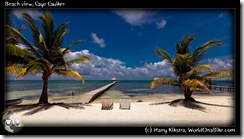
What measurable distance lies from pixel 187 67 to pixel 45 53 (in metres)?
6.78

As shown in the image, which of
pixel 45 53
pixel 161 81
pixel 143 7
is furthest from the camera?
pixel 161 81

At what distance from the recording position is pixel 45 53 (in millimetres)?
8242

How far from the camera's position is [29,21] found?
287 inches

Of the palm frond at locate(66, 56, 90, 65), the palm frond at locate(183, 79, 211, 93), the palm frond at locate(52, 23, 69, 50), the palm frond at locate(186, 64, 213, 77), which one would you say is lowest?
the palm frond at locate(183, 79, 211, 93)

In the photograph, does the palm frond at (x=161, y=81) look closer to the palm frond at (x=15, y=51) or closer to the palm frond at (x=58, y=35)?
the palm frond at (x=58, y=35)

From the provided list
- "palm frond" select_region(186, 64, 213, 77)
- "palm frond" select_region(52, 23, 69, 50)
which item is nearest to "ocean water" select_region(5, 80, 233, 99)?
"palm frond" select_region(186, 64, 213, 77)

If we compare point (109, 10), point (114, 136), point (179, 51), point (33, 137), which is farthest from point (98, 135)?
point (179, 51)

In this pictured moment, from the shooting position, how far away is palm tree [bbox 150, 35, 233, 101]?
810 centimetres

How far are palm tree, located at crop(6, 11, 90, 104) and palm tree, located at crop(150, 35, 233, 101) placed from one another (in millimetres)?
3984

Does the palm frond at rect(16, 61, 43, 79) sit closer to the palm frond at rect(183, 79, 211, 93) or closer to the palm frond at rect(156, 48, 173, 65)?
the palm frond at rect(156, 48, 173, 65)

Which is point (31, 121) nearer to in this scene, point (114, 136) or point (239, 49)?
point (114, 136)

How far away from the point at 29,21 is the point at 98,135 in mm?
5306

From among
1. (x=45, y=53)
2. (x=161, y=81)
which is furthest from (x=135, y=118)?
(x=45, y=53)

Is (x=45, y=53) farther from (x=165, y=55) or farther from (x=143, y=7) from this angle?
(x=165, y=55)
